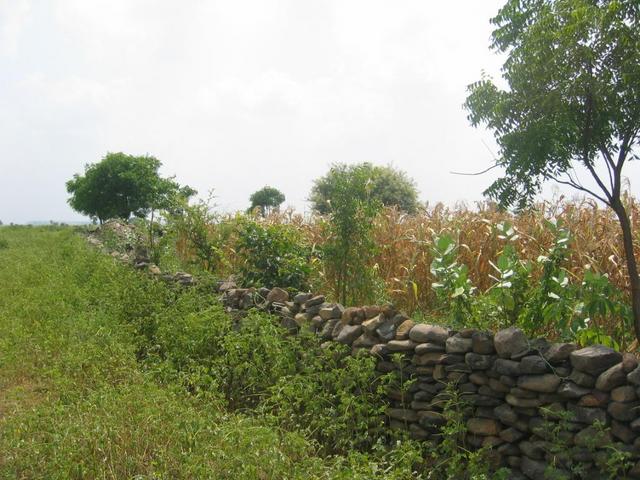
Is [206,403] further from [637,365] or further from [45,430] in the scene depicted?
[637,365]

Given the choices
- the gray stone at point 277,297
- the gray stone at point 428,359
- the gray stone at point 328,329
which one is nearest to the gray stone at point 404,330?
the gray stone at point 428,359

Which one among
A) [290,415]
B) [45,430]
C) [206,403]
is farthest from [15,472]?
[290,415]

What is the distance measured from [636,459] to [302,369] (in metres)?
2.68

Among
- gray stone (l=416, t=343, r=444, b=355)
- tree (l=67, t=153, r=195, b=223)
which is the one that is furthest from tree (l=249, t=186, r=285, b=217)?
gray stone (l=416, t=343, r=444, b=355)

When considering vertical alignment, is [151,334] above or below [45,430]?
above

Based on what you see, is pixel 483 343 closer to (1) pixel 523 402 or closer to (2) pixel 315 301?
(1) pixel 523 402

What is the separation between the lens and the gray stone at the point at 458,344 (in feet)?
15.2

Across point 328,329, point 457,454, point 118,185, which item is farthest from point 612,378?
point 118,185

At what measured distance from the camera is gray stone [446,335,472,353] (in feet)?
15.2

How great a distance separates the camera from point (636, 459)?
3.81m

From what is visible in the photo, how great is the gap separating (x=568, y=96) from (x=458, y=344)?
82.9 inches

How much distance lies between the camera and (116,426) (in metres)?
4.23

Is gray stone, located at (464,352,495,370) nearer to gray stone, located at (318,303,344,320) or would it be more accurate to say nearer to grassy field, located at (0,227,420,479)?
grassy field, located at (0,227,420,479)

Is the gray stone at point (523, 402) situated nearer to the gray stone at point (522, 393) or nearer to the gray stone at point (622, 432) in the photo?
the gray stone at point (522, 393)
